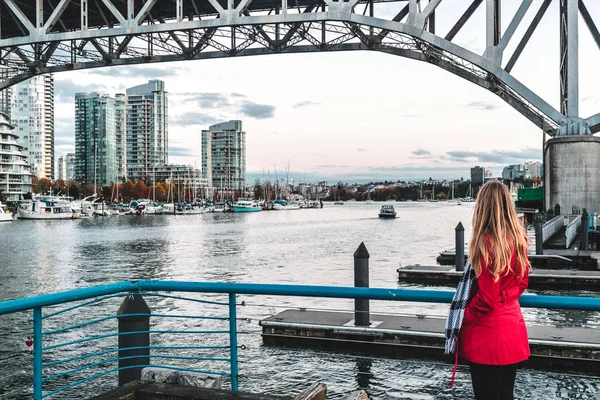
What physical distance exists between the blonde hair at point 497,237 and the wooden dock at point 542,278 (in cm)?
1749

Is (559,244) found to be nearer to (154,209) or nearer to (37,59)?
(37,59)

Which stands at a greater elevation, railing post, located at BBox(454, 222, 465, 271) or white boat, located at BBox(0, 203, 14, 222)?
railing post, located at BBox(454, 222, 465, 271)

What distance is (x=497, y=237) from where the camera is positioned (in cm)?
415

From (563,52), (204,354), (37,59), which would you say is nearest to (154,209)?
(37,59)

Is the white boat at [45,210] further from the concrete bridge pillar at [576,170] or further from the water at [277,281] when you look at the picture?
the concrete bridge pillar at [576,170]

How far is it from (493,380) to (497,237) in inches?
37.0

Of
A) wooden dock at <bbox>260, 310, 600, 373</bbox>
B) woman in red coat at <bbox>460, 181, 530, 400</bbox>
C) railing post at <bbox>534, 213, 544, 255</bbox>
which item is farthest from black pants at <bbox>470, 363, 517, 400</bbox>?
railing post at <bbox>534, 213, 544, 255</bbox>

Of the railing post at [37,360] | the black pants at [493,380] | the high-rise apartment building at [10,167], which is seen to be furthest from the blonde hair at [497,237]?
the high-rise apartment building at [10,167]

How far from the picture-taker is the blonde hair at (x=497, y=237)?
162 inches

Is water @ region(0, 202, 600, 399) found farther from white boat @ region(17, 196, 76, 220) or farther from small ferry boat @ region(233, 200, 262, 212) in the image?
small ferry boat @ region(233, 200, 262, 212)

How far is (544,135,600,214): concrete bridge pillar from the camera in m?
31.1

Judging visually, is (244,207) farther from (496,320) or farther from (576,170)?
(496,320)

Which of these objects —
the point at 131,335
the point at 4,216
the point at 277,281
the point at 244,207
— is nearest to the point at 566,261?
the point at 277,281

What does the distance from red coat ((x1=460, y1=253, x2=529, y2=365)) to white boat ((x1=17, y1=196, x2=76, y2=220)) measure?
131 metres
